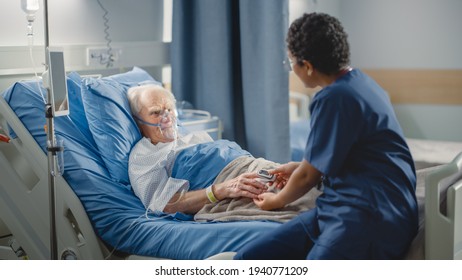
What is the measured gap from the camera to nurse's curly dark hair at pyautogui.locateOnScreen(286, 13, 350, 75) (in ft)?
6.06

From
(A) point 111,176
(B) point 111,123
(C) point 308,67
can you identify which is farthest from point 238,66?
(C) point 308,67

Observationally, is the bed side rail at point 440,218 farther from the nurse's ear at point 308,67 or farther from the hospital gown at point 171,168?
the hospital gown at point 171,168

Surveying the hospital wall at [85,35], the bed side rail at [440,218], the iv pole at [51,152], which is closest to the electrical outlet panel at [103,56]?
the hospital wall at [85,35]

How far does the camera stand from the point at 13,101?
2.53 metres

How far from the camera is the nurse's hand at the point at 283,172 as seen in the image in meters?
2.16

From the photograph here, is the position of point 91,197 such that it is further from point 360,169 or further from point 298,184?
point 360,169

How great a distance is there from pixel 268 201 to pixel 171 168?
520 millimetres

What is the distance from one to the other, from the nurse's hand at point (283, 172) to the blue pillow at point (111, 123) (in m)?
0.63

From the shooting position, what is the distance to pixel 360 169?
181cm

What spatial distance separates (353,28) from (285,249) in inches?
129
